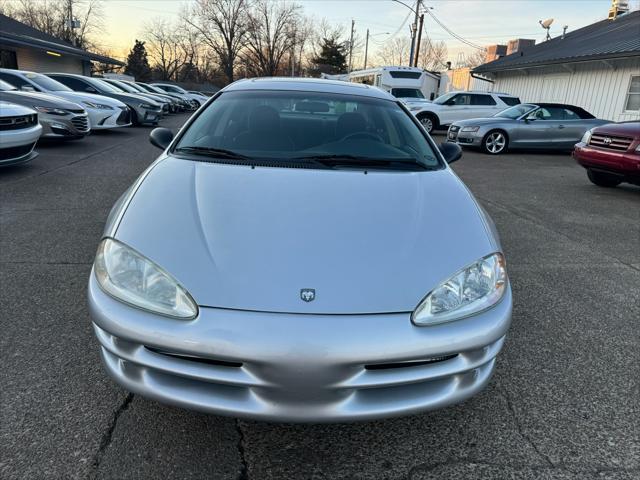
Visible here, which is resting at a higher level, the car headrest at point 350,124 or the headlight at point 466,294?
the car headrest at point 350,124

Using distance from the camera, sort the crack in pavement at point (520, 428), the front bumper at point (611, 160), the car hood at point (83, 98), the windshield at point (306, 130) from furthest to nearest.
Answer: the car hood at point (83, 98)
the front bumper at point (611, 160)
the windshield at point (306, 130)
the crack in pavement at point (520, 428)

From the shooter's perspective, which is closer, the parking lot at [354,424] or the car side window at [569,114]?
the parking lot at [354,424]

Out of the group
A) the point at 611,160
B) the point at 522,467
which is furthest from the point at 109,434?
the point at 611,160

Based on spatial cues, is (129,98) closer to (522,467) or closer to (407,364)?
(407,364)

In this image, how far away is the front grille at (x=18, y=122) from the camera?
600 cm

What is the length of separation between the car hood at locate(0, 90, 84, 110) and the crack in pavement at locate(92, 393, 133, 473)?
8082 millimetres

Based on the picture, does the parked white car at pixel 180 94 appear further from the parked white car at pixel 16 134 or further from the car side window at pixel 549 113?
the parked white car at pixel 16 134

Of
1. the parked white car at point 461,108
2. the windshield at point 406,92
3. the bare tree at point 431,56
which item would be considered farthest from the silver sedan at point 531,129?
the bare tree at point 431,56

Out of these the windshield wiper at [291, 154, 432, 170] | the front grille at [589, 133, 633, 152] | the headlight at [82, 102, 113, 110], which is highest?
the windshield wiper at [291, 154, 432, 170]

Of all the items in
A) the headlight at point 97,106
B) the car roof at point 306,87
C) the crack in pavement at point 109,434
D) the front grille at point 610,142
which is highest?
the car roof at point 306,87

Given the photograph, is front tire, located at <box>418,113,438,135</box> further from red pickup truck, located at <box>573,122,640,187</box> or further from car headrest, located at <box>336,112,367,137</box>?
car headrest, located at <box>336,112,367,137</box>

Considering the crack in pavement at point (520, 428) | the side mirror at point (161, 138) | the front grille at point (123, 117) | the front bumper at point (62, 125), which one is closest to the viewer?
the crack in pavement at point (520, 428)

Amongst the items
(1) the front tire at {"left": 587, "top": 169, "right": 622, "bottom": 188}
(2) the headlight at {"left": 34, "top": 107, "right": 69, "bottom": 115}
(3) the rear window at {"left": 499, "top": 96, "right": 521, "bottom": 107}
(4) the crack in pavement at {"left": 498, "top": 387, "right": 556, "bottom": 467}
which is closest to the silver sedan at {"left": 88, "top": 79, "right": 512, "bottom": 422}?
(4) the crack in pavement at {"left": 498, "top": 387, "right": 556, "bottom": 467}

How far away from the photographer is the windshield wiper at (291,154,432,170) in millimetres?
2740
